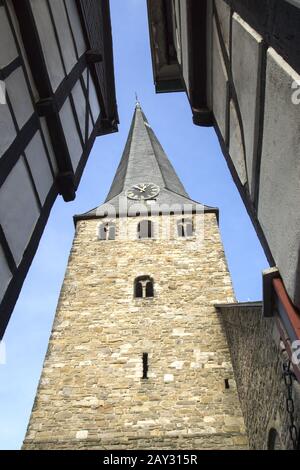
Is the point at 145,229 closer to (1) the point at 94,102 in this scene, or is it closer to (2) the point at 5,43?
(1) the point at 94,102

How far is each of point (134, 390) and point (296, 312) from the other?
8.25 m

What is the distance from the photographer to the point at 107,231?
632 inches

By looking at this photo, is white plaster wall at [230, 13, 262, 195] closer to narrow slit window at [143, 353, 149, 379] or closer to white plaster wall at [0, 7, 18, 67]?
white plaster wall at [0, 7, 18, 67]

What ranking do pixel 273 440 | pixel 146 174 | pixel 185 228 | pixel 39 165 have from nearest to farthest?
pixel 39 165, pixel 273 440, pixel 185 228, pixel 146 174

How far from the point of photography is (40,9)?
164 inches

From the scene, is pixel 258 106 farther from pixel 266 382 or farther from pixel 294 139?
pixel 266 382

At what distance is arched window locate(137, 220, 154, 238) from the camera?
15.7m

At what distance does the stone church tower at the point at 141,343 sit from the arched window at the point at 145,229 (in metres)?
0.04

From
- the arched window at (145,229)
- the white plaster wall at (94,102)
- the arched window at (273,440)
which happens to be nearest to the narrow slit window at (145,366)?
the arched window at (273,440)

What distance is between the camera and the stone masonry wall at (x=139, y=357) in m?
8.96

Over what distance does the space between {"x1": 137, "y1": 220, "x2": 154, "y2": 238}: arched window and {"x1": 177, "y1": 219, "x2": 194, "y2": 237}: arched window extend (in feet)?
3.13

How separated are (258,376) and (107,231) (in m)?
9.51

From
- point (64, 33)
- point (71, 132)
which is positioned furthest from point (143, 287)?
point (64, 33)

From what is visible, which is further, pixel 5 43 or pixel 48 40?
pixel 48 40
